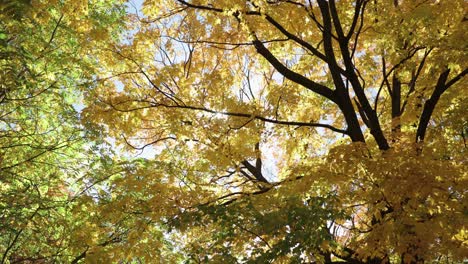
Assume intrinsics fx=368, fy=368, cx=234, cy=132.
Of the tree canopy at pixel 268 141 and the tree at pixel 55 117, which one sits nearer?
the tree canopy at pixel 268 141

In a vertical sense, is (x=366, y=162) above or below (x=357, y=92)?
below

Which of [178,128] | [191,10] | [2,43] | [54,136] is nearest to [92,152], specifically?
[54,136]

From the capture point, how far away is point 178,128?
846cm

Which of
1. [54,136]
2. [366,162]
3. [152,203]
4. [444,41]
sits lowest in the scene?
[366,162]

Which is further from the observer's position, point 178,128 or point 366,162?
point 178,128

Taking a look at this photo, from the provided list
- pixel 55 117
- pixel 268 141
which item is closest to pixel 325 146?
pixel 268 141

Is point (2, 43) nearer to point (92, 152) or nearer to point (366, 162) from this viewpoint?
point (366, 162)

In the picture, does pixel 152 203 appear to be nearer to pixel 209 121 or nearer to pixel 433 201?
pixel 209 121

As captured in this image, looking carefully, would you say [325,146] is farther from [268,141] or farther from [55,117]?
[55,117]

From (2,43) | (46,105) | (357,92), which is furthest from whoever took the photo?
(46,105)

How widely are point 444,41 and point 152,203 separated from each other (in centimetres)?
556

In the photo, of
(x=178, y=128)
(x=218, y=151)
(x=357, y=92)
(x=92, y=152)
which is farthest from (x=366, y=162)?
(x=92, y=152)

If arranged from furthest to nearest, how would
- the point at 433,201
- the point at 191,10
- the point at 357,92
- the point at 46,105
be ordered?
the point at 46,105, the point at 191,10, the point at 357,92, the point at 433,201

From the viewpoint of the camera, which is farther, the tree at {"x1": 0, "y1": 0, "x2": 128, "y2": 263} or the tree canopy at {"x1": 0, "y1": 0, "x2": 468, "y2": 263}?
the tree at {"x1": 0, "y1": 0, "x2": 128, "y2": 263}
